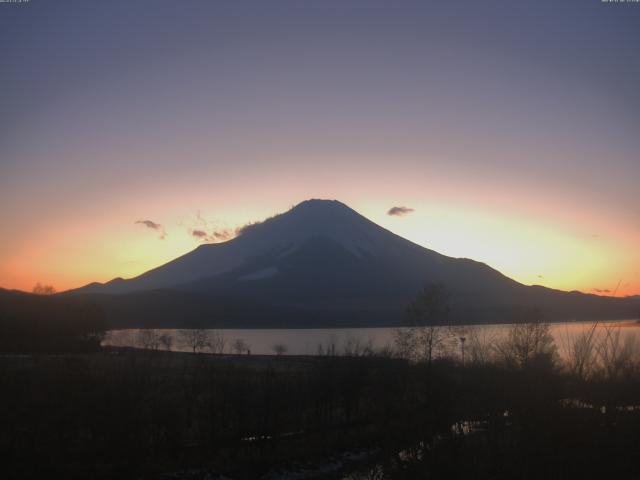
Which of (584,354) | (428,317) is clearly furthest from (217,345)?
(584,354)

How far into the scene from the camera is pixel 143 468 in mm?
13109

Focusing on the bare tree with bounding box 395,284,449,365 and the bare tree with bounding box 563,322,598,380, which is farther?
the bare tree with bounding box 395,284,449,365

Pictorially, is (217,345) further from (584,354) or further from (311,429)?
(584,354)

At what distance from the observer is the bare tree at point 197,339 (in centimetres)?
6272

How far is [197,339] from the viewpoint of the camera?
72125 mm

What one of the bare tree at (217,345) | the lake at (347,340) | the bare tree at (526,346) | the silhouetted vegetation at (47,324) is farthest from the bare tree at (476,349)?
the bare tree at (217,345)

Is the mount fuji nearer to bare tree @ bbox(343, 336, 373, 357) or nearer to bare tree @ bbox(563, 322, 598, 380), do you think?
bare tree @ bbox(343, 336, 373, 357)

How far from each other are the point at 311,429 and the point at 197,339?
56114 mm

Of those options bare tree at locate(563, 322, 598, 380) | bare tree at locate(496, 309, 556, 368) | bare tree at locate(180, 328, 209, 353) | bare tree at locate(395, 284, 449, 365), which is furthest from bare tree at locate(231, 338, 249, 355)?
bare tree at locate(563, 322, 598, 380)

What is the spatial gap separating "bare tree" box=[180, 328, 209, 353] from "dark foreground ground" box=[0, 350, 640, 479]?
43280mm

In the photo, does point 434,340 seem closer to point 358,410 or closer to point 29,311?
point 358,410

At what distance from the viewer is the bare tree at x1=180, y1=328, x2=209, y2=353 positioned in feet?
206

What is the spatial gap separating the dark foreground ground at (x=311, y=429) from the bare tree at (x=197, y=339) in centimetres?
4328

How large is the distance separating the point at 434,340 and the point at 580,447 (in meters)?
32.5
